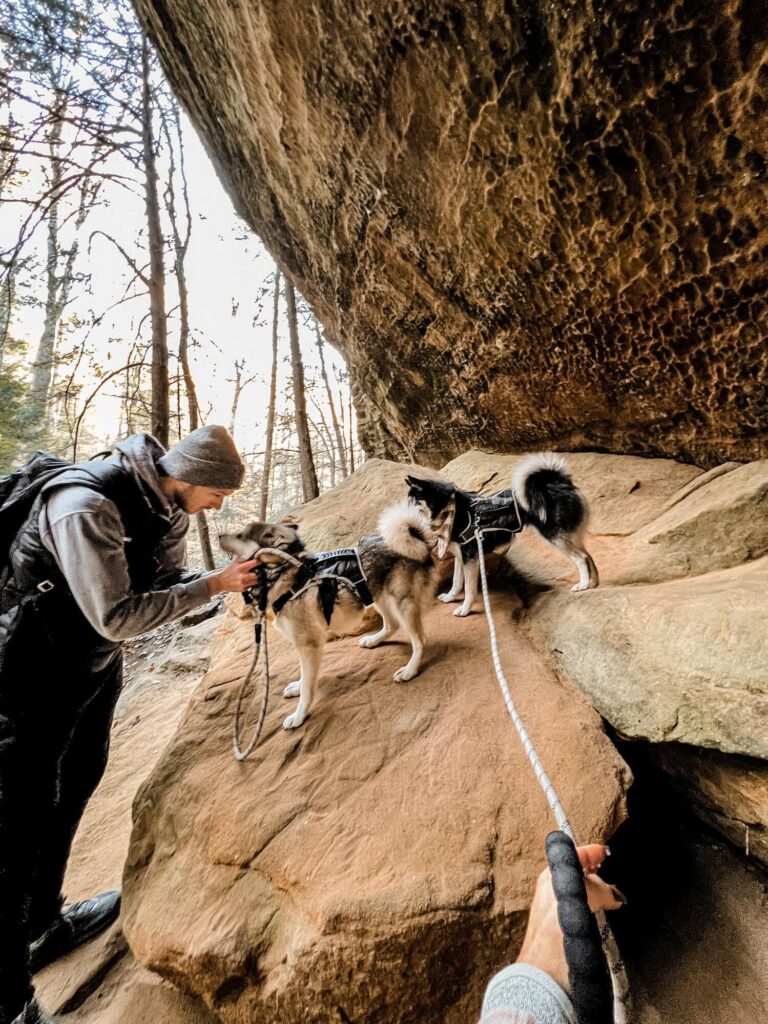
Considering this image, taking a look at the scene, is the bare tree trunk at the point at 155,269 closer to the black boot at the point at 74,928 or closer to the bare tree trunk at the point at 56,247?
the bare tree trunk at the point at 56,247

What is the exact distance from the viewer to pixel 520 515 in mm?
4164

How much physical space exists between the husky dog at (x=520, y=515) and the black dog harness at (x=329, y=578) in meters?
1.08

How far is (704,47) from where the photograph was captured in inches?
93.9

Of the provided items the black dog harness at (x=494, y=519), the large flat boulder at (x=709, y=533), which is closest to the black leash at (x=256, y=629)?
the black dog harness at (x=494, y=519)

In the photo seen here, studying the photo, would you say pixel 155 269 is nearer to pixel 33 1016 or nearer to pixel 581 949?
pixel 33 1016

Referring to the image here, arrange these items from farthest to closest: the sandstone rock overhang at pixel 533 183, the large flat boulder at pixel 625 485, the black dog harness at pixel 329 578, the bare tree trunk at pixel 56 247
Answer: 1. the bare tree trunk at pixel 56 247
2. the large flat boulder at pixel 625 485
3. the black dog harness at pixel 329 578
4. the sandstone rock overhang at pixel 533 183

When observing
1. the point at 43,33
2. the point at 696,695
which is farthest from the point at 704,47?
the point at 43,33

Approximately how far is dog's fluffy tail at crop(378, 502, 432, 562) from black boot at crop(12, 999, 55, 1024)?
3.45m

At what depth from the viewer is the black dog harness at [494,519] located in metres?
4.17

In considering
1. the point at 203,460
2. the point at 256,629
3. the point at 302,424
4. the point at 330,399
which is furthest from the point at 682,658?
the point at 330,399

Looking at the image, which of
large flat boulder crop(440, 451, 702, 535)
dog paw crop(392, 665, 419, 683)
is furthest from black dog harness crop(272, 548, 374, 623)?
large flat boulder crop(440, 451, 702, 535)

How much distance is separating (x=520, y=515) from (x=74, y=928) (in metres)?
4.74

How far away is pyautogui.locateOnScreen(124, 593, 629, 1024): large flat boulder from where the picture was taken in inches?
76.4

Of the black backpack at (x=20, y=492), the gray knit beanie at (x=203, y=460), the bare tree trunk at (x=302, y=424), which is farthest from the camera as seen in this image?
the bare tree trunk at (x=302, y=424)
